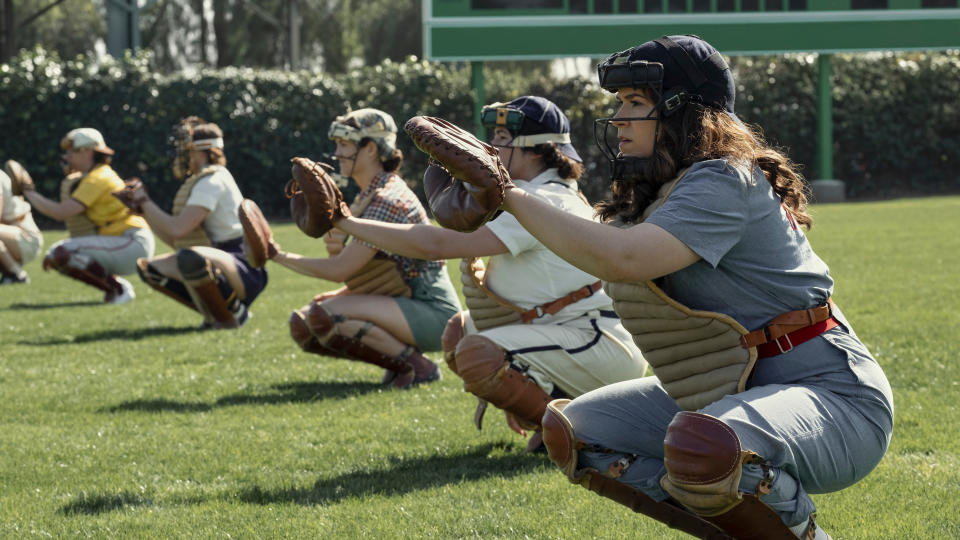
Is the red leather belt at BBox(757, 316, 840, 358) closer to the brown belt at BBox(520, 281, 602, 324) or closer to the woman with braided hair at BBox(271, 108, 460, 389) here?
the brown belt at BBox(520, 281, 602, 324)

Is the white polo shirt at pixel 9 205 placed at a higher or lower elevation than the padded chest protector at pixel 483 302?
lower

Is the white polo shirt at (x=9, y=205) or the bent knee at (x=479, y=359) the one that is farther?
the white polo shirt at (x=9, y=205)

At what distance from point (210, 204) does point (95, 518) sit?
18.0 feet

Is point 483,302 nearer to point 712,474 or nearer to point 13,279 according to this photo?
point 712,474

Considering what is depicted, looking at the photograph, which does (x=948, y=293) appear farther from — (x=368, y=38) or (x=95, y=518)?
(x=368, y=38)

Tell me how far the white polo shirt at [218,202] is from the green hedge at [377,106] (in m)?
15.0

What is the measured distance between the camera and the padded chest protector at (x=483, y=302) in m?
5.67

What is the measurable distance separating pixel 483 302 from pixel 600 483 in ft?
7.14

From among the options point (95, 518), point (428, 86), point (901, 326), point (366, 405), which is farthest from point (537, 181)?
point (428, 86)

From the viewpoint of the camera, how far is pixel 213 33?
143 ft

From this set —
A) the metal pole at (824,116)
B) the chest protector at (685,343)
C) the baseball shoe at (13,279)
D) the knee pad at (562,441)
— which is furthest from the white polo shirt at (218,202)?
the metal pole at (824,116)

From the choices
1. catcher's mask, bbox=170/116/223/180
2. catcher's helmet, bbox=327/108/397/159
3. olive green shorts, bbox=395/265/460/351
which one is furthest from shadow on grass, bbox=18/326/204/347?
catcher's helmet, bbox=327/108/397/159

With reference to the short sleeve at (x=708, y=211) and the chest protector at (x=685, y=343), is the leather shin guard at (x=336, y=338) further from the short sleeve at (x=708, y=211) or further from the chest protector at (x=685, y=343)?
the short sleeve at (x=708, y=211)

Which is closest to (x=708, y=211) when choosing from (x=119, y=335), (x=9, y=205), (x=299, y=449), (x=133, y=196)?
(x=299, y=449)
